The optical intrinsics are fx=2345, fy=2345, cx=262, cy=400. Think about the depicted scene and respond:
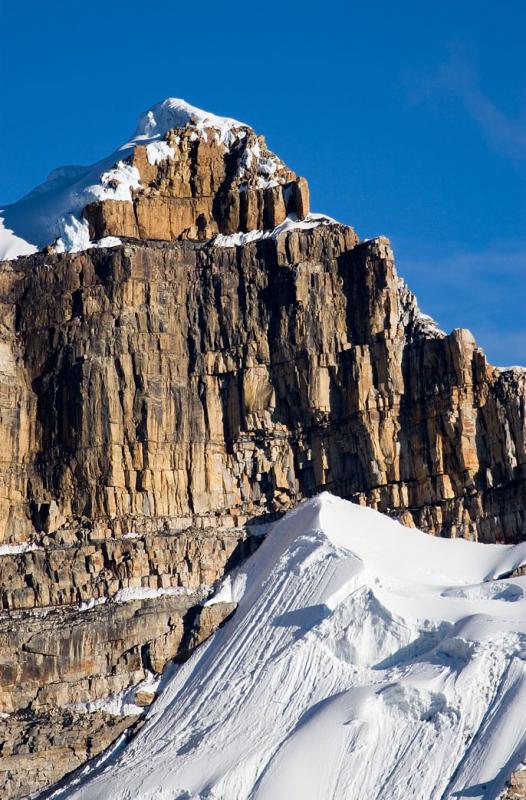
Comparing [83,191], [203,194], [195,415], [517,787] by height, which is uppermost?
[83,191]

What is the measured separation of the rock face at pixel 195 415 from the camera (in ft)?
353

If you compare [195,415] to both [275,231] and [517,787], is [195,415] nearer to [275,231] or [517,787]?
[275,231]

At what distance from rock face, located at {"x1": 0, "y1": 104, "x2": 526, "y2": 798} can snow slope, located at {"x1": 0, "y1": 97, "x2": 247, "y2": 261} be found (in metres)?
1.47

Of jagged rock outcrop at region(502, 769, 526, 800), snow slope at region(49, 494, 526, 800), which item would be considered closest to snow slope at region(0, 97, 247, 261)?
snow slope at region(49, 494, 526, 800)

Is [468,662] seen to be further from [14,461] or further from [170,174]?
[170,174]

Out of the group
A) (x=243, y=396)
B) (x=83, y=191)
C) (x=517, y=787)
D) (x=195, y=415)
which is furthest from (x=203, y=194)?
(x=517, y=787)

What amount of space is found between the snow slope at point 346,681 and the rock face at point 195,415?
3.41 meters

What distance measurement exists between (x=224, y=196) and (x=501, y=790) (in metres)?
44.5

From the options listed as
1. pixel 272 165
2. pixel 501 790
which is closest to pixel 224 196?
pixel 272 165

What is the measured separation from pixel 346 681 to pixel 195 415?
73.5 feet

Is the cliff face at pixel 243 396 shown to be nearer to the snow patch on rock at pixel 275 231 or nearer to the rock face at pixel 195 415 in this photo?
the rock face at pixel 195 415

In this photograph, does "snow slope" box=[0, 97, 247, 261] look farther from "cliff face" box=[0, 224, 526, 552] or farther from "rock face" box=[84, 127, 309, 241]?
"cliff face" box=[0, 224, 526, 552]

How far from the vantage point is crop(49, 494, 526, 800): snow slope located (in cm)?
9106

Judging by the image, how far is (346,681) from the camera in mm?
96812
